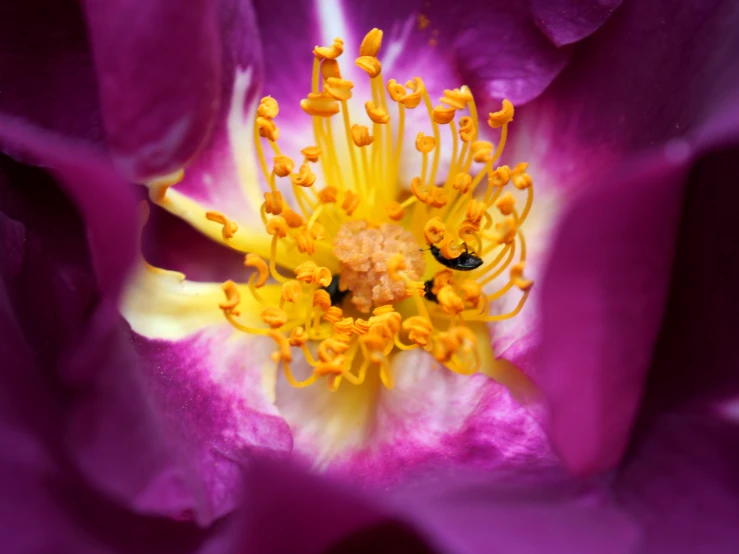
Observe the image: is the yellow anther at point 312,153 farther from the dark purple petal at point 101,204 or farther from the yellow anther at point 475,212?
the dark purple petal at point 101,204

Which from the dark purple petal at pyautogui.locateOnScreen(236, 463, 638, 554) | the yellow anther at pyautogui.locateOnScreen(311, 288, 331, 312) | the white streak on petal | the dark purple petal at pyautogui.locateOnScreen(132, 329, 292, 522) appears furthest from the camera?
the white streak on petal

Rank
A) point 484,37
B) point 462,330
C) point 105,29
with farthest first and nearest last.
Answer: point 484,37
point 462,330
point 105,29

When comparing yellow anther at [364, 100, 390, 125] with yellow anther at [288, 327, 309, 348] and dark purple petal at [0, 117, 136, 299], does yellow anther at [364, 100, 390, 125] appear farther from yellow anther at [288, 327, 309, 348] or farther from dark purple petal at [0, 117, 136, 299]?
dark purple petal at [0, 117, 136, 299]

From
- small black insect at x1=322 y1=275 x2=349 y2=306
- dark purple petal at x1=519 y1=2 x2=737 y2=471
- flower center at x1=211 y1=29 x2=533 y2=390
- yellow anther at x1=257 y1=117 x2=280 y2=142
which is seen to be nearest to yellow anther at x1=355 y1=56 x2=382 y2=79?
flower center at x1=211 y1=29 x2=533 y2=390

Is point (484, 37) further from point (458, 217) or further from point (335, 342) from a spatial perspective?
point (335, 342)

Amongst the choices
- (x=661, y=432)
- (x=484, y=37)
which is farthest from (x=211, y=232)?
(x=661, y=432)

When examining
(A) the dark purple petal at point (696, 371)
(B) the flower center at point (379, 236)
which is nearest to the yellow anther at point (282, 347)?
(B) the flower center at point (379, 236)
